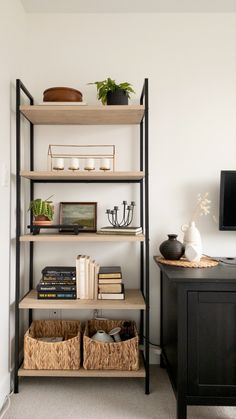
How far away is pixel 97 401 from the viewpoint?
170 centimetres

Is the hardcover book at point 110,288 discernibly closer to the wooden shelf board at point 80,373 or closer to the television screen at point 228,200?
the wooden shelf board at point 80,373

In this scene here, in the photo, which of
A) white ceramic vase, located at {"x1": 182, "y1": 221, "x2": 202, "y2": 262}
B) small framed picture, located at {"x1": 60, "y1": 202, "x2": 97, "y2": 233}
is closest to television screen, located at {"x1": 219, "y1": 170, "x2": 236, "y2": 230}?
white ceramic vase, located at {"x1": 182, "y1": 221, "x2": 202, "y2": 262}

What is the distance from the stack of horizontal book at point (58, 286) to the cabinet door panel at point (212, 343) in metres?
0.75

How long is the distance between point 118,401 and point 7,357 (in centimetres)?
71

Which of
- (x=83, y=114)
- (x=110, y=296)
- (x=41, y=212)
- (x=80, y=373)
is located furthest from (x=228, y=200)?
(x=80, y=373)

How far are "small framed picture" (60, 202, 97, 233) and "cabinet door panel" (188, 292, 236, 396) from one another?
0.90m

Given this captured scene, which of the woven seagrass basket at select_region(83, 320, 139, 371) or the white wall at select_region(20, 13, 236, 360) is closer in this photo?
the woven seagrass basket at select_region(83, 320, 139, 371)

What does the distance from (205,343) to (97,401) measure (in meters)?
0.73

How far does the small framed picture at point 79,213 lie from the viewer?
210 cm

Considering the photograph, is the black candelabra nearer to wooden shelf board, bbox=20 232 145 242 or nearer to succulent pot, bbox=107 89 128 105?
wooden shelf board, bbox=20 232 145 242

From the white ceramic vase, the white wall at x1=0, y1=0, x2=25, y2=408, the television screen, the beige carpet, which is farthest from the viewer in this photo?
the television screen

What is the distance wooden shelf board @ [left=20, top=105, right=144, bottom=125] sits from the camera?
5.92ft

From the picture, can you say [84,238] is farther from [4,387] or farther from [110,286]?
[4,387]

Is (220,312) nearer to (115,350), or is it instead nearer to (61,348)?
(115,350)
